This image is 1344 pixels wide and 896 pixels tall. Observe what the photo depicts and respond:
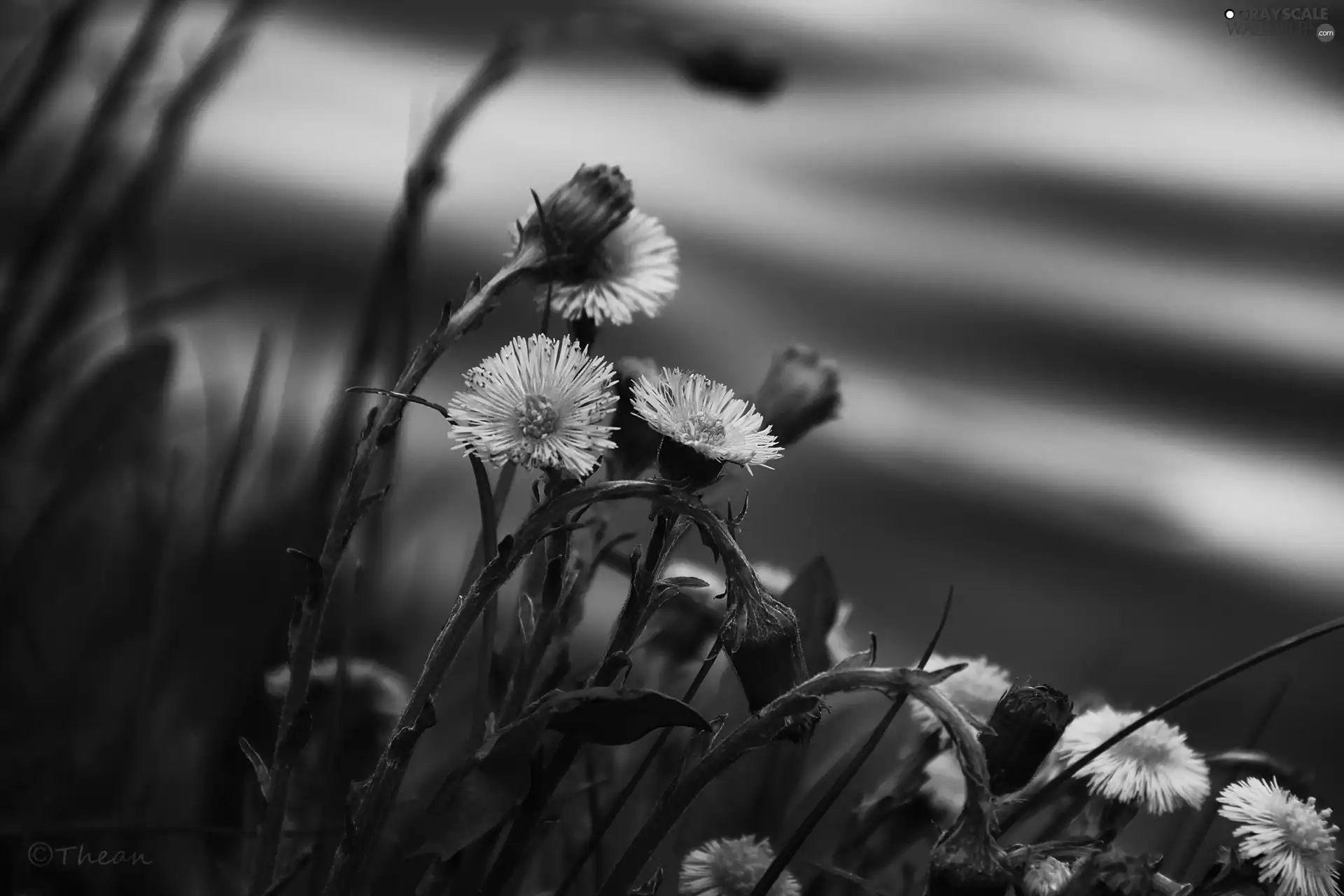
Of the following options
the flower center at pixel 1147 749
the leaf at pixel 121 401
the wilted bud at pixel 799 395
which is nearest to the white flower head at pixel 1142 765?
the flower center at pixel 1147 749

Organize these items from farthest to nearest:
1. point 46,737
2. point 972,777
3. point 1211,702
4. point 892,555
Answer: point 892,555
point 1211,702
point 46,737
point 972,777

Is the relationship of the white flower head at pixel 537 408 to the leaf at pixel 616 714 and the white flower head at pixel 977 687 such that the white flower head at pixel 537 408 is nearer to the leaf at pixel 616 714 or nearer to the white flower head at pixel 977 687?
the leaf at pixel 616 714

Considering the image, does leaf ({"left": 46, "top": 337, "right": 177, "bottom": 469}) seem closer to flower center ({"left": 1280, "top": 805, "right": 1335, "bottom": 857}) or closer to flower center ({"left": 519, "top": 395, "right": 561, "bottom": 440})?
flower center ({"left": 519, "top": 395, "right": 561, "bottom": 440})

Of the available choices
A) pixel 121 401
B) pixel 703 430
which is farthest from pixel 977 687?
pixel 121 401

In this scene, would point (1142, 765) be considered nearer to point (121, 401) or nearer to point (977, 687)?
point (977, 687)

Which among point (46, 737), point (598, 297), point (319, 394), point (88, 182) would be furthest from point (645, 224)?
point (319, 394)

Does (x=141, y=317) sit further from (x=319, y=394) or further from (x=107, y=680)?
(x=319, y=394)

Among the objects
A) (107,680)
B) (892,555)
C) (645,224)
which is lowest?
(107,680)
